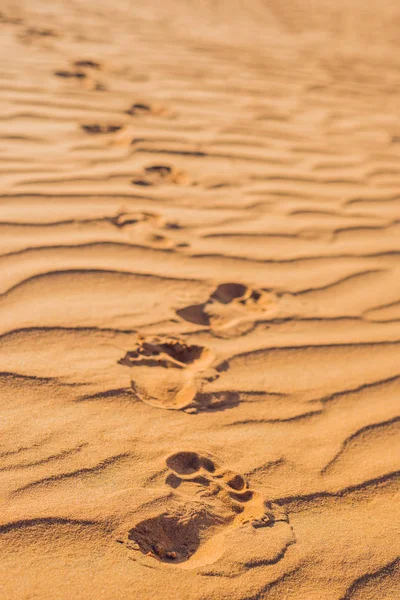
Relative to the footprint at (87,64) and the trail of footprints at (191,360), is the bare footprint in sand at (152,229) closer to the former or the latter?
the trail of footprints at (191,360)

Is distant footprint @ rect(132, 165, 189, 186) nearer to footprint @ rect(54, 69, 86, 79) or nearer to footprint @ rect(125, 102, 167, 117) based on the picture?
footprint @ rect(125, 102, 167, 117)

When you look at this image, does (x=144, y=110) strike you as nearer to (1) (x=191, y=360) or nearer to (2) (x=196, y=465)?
(1) (x=191, y=360)

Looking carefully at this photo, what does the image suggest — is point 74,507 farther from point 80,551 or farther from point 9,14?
point 9,14

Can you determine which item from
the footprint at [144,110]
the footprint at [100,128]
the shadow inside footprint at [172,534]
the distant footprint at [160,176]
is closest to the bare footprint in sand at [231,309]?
the shadow inside footprint at [172,534]

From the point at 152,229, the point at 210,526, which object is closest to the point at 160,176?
the point at 152,229

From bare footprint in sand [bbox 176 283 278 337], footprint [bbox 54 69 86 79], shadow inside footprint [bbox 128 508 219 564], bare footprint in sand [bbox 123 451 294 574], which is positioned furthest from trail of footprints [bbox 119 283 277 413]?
footprint [bbox 54 69 86 79]

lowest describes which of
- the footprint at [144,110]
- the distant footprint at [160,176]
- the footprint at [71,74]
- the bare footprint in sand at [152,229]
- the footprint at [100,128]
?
the bare footprint in sand at [152,229]
